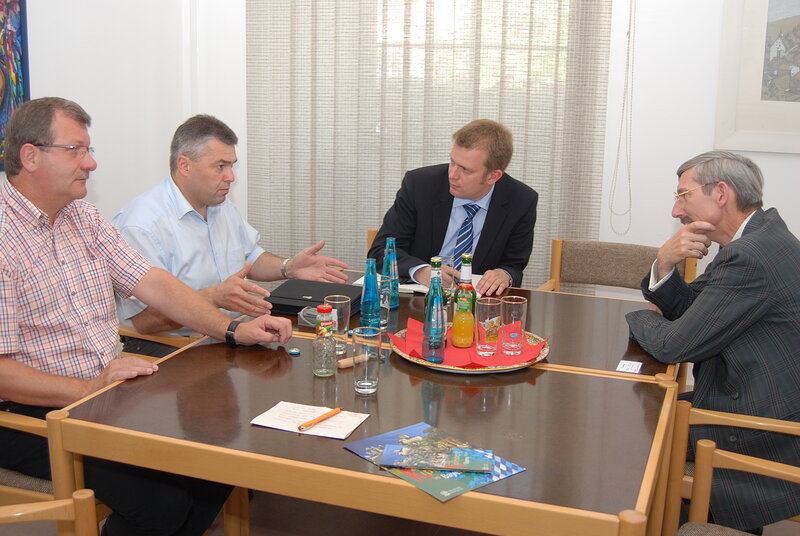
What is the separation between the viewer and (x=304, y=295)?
8.41ft

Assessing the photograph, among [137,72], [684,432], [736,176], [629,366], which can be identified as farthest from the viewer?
[137,72]

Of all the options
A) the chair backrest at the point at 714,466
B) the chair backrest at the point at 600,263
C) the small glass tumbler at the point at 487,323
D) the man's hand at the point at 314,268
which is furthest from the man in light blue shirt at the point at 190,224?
the chair backrest at the point at 714,466

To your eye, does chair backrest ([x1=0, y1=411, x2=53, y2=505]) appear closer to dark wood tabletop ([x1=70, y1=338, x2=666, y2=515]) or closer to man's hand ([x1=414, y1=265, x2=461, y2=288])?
dark wood tabletop ([x1=70, y1=338, x2=666, y2=515])

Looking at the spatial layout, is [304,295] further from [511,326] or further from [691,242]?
[691,242]

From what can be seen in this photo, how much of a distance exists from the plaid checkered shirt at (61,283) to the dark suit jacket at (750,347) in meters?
1.60

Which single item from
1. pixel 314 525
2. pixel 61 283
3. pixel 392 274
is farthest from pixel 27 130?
pixel 314 525

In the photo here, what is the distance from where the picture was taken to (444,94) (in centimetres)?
402

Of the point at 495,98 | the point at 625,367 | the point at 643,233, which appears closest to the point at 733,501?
the point at 625,367

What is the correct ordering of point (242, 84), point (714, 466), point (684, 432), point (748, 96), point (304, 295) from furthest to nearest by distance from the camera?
1. point (242, 84)
2. point (748, 96)
3. point (304, 295)
4. point (684, 432)
5. point (714, 466)

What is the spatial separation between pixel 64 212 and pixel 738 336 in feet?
6.34

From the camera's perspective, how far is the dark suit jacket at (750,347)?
1964 mm

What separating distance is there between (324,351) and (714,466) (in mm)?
958

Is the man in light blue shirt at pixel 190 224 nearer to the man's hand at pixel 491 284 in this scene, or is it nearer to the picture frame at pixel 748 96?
the man's hand at pixel 491 284

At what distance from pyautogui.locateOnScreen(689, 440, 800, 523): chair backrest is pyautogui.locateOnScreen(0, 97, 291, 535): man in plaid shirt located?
1.11m
